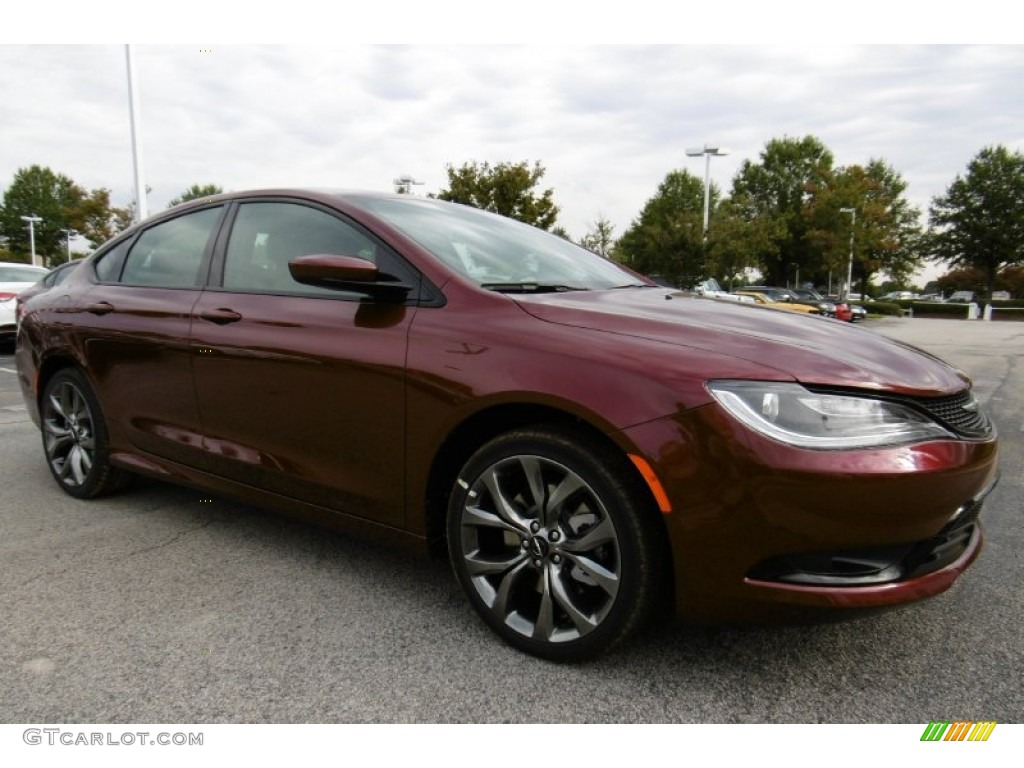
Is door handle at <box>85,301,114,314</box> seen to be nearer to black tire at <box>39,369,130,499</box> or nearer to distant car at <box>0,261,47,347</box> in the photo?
black tire at <box>39,369,130,499</box>

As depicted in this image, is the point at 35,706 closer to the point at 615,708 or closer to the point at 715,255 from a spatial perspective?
the point at 615,708

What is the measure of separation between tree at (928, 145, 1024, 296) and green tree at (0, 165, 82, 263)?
2704 inches

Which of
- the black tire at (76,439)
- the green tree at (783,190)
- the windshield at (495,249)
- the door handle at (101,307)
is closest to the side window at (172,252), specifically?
the door handle at (101,307)

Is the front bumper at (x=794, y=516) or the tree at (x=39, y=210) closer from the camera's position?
the front bumper at (x=794, y=516)

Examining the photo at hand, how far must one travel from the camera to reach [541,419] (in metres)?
2.20

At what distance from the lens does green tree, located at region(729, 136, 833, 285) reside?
52.3m

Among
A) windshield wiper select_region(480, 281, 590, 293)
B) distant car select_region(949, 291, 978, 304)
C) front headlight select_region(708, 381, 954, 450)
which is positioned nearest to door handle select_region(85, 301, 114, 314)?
windshield wiper select_region(480, 281, 590, 293)

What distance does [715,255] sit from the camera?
93.2 ft

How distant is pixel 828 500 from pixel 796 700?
0.63 metres

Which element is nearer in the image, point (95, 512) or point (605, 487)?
point (605, 487)

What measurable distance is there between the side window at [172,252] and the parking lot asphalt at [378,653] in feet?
3.84

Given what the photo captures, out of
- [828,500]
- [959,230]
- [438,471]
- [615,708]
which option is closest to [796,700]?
[615,708]

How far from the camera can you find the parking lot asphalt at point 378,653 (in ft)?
6.47

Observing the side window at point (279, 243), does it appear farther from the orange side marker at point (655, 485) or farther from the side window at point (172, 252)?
the orange side marker at point (655, 485)
